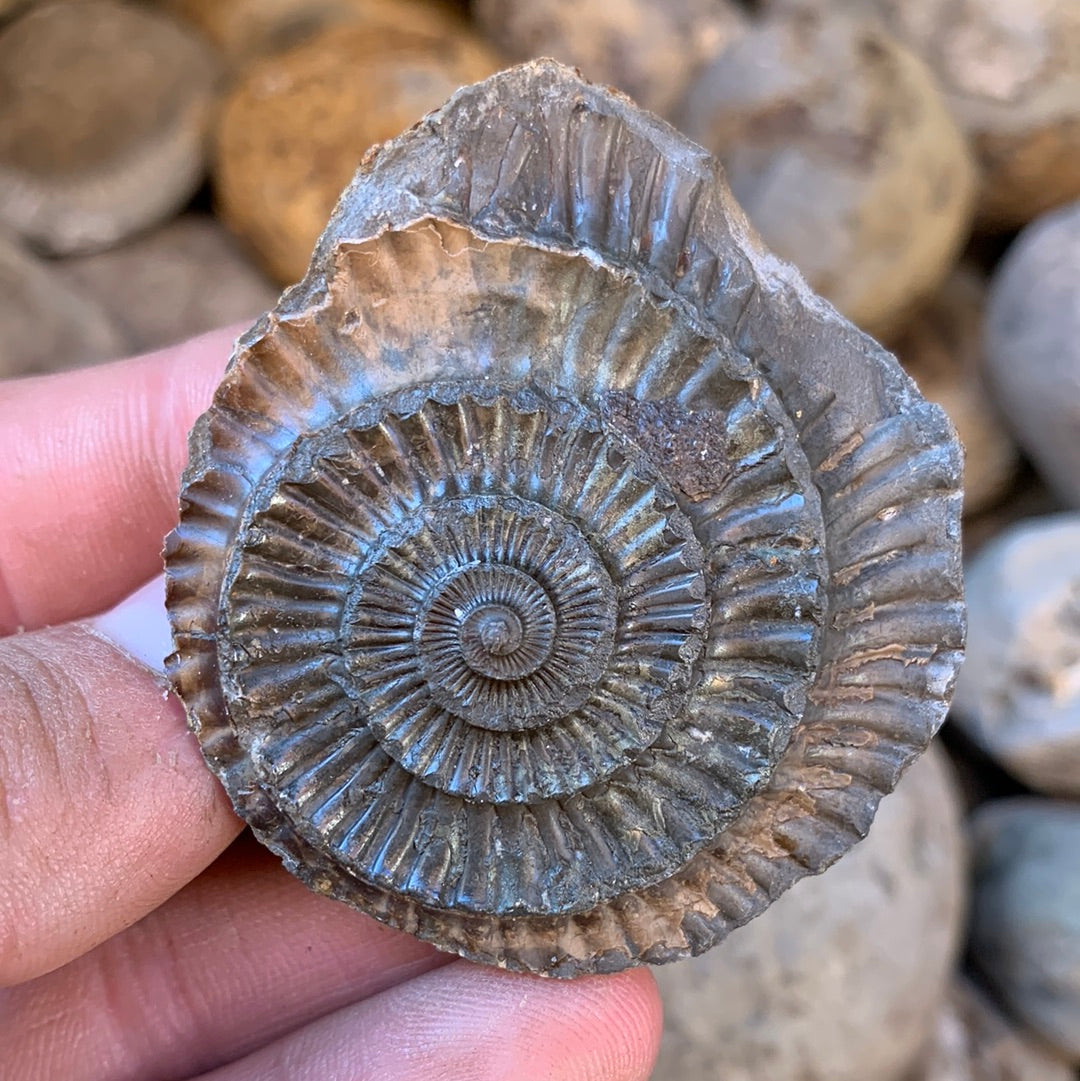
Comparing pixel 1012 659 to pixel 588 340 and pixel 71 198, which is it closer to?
pixel 588 340

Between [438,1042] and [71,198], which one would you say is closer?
[438,1042]

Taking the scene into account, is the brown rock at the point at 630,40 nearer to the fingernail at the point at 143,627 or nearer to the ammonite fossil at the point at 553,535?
the ammonite fossil at the point at 553,535

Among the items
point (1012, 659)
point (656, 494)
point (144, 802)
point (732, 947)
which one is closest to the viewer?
point (656, 494)

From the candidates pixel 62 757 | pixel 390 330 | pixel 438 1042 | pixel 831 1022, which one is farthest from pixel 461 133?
pixel 831 1022

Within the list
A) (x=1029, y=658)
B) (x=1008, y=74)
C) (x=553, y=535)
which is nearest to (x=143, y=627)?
(x=553, y=535)

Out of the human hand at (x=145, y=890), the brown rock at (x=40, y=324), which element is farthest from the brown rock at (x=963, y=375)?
the brown rock at (x=40, y=324)

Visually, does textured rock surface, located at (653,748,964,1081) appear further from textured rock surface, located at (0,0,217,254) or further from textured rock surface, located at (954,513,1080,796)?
textured rock surface, located at (0,0,217,254)

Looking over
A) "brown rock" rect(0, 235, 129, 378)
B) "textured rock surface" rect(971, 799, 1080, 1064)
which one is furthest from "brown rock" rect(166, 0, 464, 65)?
"textured rock surface" rect(971, 799, 1080, 1064)
